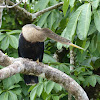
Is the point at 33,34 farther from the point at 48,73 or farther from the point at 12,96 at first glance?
the point at 12,96

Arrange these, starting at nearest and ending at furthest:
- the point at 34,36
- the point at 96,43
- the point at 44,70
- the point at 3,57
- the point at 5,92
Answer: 1. the point at 3,57
2. the point at 44,70
3. the point at 34,36
4. the point at 96,43
5. the point at 5,92

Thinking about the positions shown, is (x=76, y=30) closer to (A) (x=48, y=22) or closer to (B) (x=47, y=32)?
(B) (x=47, y=32)

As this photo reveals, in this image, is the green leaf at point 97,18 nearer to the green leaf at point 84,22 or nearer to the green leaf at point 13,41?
the green leaf at point 84,22

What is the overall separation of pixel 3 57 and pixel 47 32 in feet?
1.69

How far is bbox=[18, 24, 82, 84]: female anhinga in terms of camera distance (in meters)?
2.40

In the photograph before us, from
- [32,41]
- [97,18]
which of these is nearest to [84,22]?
[97,18]

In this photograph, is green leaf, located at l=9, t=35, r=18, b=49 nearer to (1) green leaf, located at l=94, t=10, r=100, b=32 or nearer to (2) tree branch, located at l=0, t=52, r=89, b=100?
(2) tree branch, located at l=0, t=52, r=89, b=100

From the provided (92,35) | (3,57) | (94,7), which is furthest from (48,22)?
(3,57)

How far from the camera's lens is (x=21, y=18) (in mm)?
4195

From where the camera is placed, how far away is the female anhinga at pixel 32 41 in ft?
7.88

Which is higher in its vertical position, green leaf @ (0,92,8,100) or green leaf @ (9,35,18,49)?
green leaf @ (9,35,18,49)

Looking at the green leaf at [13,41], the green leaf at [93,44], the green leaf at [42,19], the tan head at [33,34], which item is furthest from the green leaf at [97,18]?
the green leaf at [13,41]

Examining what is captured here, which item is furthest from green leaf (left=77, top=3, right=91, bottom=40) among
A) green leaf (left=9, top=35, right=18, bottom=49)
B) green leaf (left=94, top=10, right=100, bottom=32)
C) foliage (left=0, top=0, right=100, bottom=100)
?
green leaf (left=9, top=35, right=18, bottom=49)

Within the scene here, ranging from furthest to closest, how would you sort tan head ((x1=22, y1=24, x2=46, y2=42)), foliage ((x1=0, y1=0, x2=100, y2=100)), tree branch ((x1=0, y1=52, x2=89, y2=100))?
tan head ((x1=22, y1=24, x2=46, y2=42))
foliage ((x1=0, y1=0, x2=100, y2=100))
tree branch ((x1=0, y1=52, x2=89, y2=100))
